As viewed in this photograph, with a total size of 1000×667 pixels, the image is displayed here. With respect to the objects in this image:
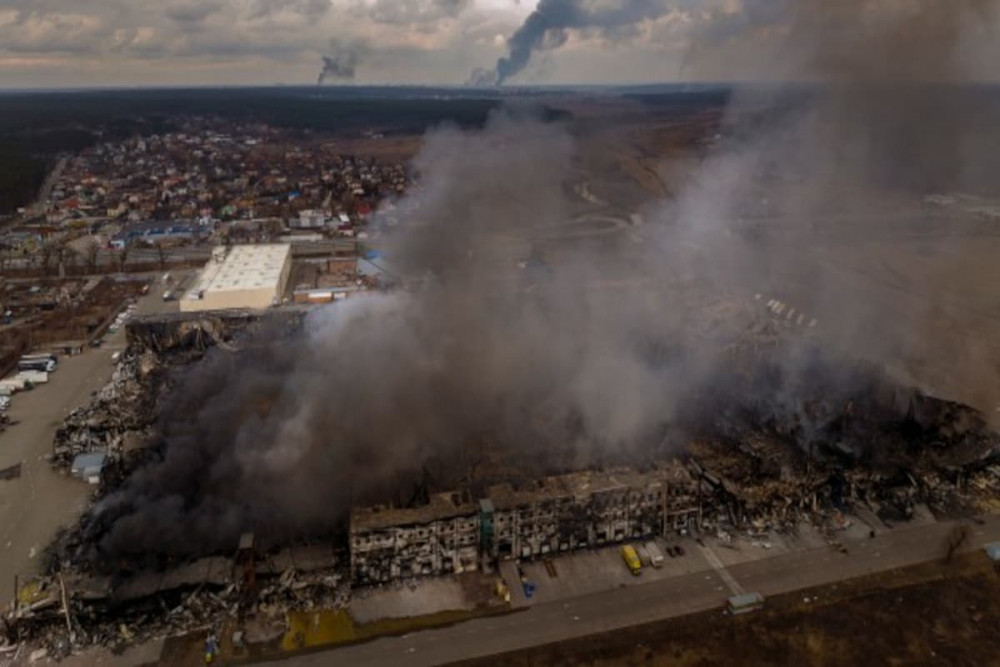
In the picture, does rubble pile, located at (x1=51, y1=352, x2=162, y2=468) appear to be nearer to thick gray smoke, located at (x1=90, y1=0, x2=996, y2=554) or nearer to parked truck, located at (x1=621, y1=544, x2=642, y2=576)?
thick gray smoke, located at (x1=90, y1=0, x2=996, y2=554)

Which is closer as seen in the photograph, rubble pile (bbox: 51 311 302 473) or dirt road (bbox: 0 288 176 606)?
dirt road (bbox: 0 288 176 606)

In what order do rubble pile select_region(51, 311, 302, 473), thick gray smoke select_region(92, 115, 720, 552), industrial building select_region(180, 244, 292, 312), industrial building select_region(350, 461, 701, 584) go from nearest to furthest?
industrial building select_region(350, 461, 701, 584) → thick gray smoke select_region(92, 115, 720, 552) → rubble pile select_region(51, 311, 302, 473) → industrial building select_region(180, 244, 292, 312)

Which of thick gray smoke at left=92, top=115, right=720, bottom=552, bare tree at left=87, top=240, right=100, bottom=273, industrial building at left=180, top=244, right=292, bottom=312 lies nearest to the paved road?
thick gray smoke at left=92, top=115, right=720, bottom=552

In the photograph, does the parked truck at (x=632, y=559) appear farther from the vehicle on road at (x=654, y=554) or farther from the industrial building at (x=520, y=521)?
the industrial building at (x=520, y=521)

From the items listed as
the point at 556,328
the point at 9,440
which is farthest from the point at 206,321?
the point at 556,328

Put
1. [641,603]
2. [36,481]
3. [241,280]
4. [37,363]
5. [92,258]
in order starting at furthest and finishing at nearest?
[92,258], [241,280], [37,363], [36,481], [641,603]

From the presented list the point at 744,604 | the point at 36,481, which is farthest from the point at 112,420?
the point at 744,604

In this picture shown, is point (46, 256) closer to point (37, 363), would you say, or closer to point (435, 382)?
point (37, 363)

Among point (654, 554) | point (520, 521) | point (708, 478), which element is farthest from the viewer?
point (708, 478)
